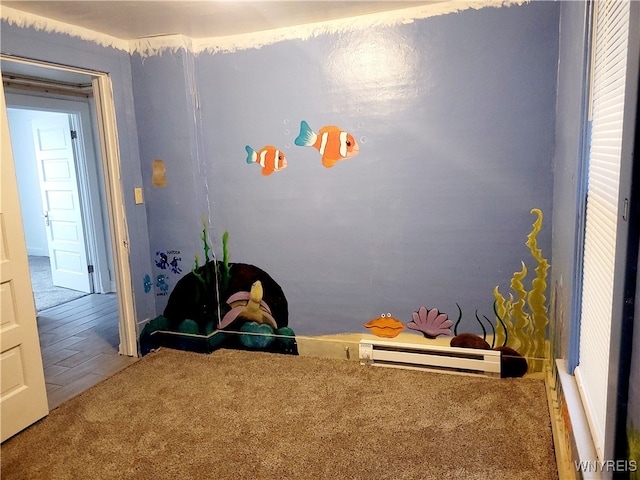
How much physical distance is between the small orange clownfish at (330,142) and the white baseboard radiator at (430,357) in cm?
125

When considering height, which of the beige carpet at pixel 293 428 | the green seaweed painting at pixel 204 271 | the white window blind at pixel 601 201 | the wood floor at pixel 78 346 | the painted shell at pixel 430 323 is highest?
the white window blind at pixel 601 201

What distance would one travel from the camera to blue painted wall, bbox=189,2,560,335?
2666mm

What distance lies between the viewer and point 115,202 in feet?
10.9

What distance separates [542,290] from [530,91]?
116 cm

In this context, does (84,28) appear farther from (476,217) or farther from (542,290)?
(542,290)

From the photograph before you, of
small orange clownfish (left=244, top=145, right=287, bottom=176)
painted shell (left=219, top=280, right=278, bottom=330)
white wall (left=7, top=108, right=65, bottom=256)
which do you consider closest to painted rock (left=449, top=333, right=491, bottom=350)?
painted shell (left=219, top=280, right=278, bottom=330)

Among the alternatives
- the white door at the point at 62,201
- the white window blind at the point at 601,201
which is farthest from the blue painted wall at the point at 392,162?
the white door at the point at 62,201

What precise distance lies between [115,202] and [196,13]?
1.43 metres

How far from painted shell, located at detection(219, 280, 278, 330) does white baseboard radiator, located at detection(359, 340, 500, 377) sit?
2.49ft

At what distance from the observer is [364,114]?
9.70 ft

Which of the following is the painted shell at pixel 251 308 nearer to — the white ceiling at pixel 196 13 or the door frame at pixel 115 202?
the door frame at pixel 115 202

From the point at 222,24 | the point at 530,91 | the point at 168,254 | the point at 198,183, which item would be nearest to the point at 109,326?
the point at 168,254

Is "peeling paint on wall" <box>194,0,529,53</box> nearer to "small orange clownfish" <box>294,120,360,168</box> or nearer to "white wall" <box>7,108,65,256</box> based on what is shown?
"small orange clownfish" <box>294,120,360,168</box>

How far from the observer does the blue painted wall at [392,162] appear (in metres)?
2.67
